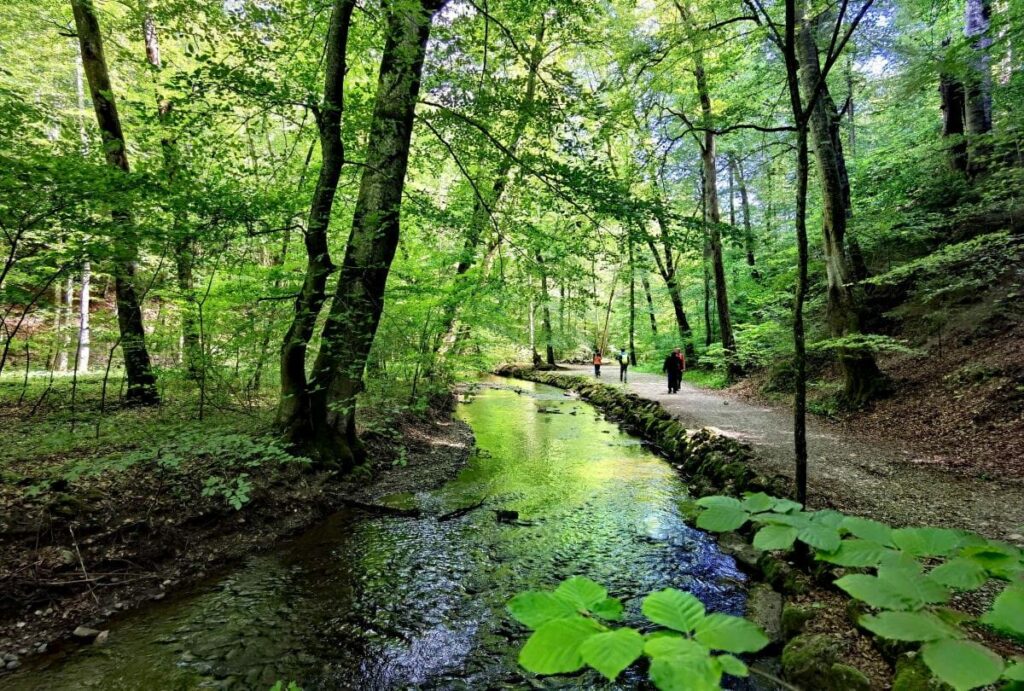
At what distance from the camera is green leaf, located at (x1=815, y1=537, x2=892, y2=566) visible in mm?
1204

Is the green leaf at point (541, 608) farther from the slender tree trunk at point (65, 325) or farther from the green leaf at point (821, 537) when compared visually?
the slender tree trunk at point (65, 325)

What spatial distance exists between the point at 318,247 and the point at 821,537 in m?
6.82

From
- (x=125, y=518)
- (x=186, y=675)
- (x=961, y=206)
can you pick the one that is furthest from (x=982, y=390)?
(x=125, y=518)

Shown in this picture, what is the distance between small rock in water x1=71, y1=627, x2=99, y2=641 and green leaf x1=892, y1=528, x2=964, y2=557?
5.34 meters

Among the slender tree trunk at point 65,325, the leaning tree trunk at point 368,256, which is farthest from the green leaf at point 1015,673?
the slender tree trunk at point 65,325

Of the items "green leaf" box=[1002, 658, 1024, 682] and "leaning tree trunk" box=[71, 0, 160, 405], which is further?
"leaning tree trunk" box=[71, 0, 160, 405]

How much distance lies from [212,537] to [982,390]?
11706mm

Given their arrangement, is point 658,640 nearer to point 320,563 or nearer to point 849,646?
point 849,646

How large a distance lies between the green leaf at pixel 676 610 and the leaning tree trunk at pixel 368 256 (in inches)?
259

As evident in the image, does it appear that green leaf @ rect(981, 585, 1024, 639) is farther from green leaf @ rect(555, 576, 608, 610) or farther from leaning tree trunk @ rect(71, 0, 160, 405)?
leaning tree trunk @ rect(71, 0, 160, 405)

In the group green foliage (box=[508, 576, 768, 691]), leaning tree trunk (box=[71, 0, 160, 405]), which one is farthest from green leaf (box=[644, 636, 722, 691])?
leaning tree trunk (box=[71, 0, 160, 405])

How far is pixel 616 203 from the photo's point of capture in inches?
256

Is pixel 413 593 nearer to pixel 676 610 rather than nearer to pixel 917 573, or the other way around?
pixel 676 610

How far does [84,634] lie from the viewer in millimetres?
3732
